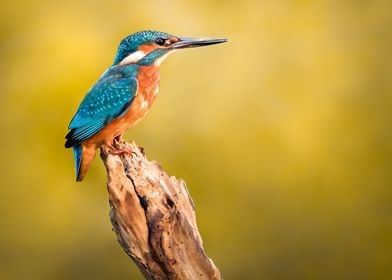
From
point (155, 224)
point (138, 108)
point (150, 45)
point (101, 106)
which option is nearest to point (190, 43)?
point (150, 45)

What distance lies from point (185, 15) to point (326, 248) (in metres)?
3.55

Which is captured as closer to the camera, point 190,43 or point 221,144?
point 190,43

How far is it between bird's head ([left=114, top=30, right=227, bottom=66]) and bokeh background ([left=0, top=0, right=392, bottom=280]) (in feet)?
21.5

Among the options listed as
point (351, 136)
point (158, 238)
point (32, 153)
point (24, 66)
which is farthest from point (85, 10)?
point (158, 238)

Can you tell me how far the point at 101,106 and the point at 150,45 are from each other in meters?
0.42

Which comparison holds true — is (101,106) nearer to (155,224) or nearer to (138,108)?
(138,108)

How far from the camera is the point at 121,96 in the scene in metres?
5.88

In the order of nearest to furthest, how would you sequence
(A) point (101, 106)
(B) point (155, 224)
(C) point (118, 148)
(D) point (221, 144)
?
1. (B) point (155, 224)
2. (C) point (118, 148)
3. (A) point (101, 106)
4. (D) point (221, 144)

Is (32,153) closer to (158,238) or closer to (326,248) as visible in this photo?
(326,248)

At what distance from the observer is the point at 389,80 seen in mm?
17172

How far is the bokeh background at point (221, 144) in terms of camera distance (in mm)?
13445

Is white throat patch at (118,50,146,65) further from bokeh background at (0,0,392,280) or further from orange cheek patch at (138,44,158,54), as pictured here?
bokeh background at (0,0,392,280)

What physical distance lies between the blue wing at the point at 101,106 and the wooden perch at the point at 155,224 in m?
0.48

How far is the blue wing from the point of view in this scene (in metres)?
5.77
